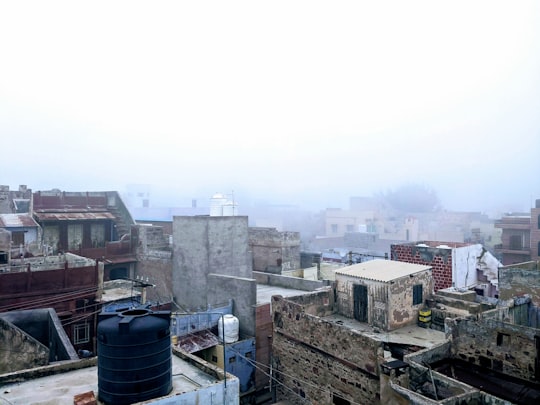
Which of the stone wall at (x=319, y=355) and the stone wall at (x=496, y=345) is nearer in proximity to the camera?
the stone wall at (x=496, y=345)

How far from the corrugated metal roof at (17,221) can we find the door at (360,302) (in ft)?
95.0

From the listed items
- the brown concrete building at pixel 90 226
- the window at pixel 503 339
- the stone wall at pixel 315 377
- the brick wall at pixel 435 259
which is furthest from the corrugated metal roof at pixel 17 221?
the window at pixel 503 339

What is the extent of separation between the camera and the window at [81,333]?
24.8 metres

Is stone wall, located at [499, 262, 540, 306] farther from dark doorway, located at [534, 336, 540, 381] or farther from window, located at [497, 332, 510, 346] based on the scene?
dark doorway, located at [534, 336, 540, 381]

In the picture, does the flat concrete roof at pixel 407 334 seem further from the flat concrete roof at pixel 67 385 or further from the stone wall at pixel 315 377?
the flat concrete roof at pixel 67 385

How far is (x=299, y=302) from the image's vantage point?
2202 cm

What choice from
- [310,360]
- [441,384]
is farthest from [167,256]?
[441,384]

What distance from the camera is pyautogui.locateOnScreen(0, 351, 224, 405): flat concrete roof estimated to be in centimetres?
980

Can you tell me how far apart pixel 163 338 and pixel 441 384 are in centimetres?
919

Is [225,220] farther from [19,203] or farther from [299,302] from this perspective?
[19,203]

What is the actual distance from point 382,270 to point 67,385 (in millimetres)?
16125

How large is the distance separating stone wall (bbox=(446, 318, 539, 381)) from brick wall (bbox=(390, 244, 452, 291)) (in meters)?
12.3

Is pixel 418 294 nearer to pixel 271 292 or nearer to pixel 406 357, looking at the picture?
pixel 406 357

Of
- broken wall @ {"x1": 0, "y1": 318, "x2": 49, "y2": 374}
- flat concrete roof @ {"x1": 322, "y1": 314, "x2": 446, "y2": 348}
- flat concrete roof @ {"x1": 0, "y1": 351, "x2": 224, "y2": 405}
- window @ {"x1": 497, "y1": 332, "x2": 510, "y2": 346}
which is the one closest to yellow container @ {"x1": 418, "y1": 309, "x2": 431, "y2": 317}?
flat concrete roof @ {"x1": 322, "y1": 314, "x2": 446, "y2": 348}
